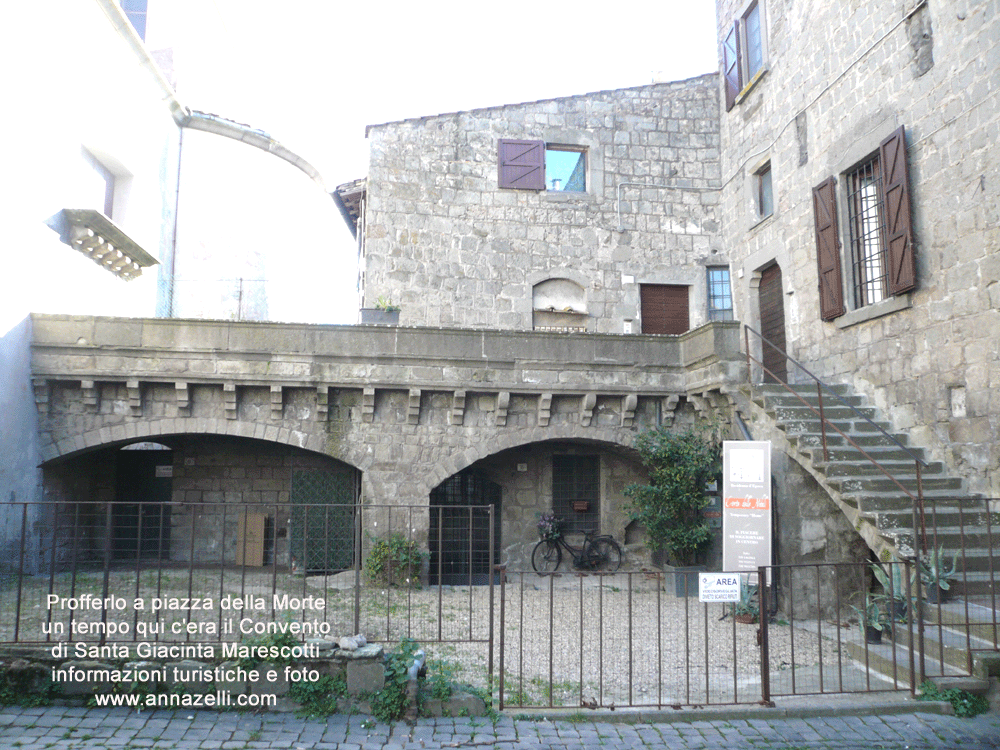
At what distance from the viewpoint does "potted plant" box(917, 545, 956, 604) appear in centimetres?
651

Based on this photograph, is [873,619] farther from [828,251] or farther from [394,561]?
[394,561]

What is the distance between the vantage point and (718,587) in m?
5.85

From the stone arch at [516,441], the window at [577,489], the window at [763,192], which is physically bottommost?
the window at [577,489]

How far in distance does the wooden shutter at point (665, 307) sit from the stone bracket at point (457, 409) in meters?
5.28

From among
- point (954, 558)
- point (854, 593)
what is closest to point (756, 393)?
point (854, 593)

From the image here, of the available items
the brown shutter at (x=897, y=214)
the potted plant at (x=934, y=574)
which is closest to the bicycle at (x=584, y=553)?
the potted plant at (x=934, y=574)

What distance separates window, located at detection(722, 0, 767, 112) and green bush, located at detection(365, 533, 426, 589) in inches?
395

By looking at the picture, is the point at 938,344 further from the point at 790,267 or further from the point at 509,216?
the point at 509,216

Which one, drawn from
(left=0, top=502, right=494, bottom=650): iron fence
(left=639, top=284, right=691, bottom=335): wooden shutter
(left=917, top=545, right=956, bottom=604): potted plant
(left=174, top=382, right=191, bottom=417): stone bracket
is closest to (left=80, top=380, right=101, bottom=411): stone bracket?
(left=174, top=382, right=191, bottom=417): stone bracket

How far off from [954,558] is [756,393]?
3.38 metres

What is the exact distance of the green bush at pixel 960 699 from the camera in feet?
18.2

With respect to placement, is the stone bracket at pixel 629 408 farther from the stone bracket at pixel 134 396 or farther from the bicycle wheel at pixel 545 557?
the stone bracket at pixel 134 396

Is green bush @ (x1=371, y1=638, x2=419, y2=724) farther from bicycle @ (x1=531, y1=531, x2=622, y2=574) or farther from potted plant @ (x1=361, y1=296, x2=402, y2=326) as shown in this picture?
potted plant @ (x1=361, y1=296, x2=402, y2=326)

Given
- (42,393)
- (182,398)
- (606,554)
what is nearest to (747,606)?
(606,554)
